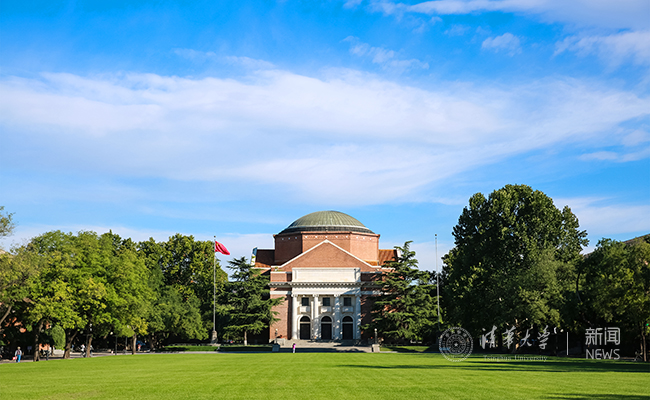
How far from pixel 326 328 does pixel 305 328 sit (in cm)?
286

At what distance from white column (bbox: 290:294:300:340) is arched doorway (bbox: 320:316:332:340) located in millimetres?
3593

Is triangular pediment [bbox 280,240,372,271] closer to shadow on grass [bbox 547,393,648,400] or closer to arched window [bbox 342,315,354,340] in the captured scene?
arched window [bbox 342,315,354,340]

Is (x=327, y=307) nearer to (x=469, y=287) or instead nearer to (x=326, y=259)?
(x=326, y=259)

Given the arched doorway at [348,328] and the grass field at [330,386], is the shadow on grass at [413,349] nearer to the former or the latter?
the arched doorway at [348,328]

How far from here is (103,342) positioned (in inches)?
3019

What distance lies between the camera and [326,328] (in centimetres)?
8094

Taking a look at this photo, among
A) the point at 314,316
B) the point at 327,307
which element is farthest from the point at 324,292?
the point at 314,316

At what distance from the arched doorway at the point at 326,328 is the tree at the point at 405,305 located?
8.11 metres

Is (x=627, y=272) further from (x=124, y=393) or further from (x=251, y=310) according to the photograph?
(x=251, y=310)

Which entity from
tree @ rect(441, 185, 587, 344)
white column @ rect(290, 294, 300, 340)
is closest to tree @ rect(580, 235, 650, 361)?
tree @ rect(441, 185, 587, 344)

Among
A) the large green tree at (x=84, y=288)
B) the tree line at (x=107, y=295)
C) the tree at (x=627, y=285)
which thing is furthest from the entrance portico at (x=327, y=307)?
the tree at (x=627, y=285)

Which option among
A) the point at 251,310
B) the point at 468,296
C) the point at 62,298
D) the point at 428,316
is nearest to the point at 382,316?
the point at 428,316

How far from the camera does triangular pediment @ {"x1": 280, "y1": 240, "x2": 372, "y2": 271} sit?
265ft

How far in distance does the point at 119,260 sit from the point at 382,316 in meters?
32.3
